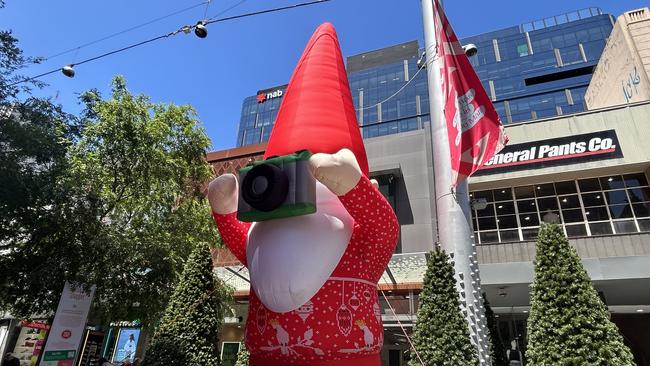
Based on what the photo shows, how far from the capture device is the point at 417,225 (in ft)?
55.5

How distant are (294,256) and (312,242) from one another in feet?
0.65

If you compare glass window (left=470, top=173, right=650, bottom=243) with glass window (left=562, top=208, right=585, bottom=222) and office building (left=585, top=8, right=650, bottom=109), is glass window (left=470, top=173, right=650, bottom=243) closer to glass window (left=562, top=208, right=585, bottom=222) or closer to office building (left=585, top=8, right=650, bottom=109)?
glass window (left=562, top=208, right=585, bottom=222)

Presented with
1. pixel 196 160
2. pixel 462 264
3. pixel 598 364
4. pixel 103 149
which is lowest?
pixel 598 364

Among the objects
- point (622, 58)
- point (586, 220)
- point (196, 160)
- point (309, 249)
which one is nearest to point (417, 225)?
point (586, 220)

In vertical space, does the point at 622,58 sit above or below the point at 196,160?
above

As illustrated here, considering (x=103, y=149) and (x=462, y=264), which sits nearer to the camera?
(x=462, y=264)

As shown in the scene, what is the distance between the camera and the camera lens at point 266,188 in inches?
122

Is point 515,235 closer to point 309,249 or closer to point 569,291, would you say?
point 569,291

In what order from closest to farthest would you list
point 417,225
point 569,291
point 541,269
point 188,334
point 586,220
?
point 569,291
point 541,269
point 188,334
point 586,220
point 417,225

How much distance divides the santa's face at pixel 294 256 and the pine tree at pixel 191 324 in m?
6.06

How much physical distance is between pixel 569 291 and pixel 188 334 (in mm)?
7135

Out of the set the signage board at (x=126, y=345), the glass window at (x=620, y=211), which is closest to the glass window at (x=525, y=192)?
the glass window at (x=620, y=211)

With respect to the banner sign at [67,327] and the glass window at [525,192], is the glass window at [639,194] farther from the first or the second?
the banner sign at [67,327]

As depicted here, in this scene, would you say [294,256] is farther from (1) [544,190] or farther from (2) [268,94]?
(2) [268,94]
